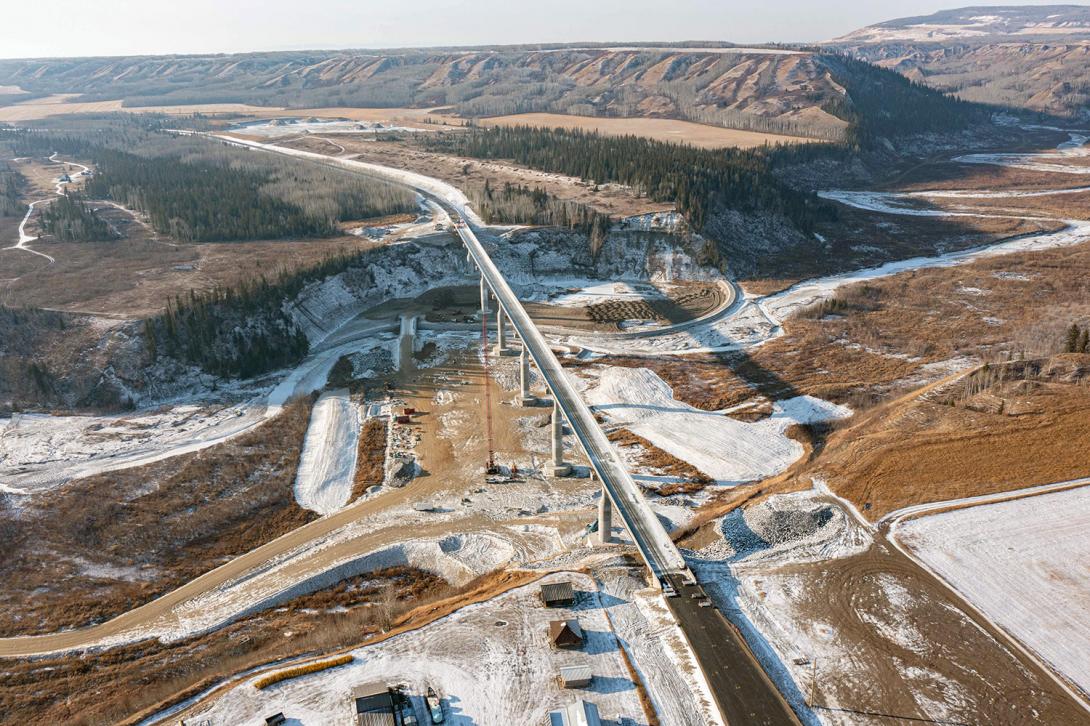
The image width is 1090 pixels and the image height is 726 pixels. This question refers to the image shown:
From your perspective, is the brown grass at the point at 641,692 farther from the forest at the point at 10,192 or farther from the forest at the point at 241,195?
the forest at the point at 10,192

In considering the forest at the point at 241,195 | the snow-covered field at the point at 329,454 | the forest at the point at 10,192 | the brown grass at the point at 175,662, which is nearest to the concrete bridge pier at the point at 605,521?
the brown grass at the point at 175,662

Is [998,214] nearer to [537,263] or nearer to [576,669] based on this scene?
[537,263]

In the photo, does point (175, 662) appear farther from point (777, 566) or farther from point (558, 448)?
point (777, 566)

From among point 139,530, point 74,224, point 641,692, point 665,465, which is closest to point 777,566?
point 641,692

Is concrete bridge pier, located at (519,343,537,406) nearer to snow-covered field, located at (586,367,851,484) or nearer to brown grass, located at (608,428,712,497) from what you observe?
snow-covered field, located at (586,367,851,484)

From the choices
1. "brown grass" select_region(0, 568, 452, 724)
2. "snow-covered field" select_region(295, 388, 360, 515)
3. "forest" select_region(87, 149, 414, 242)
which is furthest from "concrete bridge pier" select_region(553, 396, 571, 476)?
"forest" select_region(87, 149, 414, 242)
